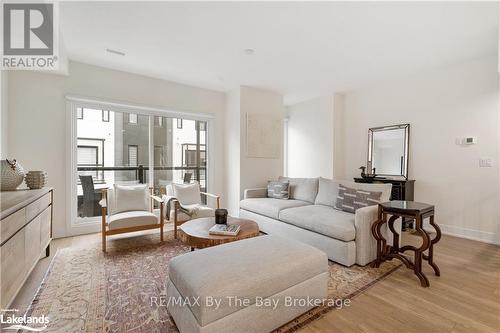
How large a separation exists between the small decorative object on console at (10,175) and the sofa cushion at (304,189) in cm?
355

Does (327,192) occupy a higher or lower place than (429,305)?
higher

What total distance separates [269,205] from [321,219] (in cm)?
103

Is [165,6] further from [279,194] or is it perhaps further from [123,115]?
[279,194]

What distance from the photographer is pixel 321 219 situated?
2.73 meters

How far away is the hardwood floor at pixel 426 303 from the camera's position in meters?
1.59

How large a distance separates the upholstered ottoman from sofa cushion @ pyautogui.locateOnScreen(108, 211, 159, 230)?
160 centimetres

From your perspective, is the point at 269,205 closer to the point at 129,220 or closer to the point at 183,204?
the point at 183,204

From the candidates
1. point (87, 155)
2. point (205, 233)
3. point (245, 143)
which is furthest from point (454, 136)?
point (87, 155)

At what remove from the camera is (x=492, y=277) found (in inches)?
88.7

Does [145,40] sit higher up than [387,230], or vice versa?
[145,40]

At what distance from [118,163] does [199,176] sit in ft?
5.01

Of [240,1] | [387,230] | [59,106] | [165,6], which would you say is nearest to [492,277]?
[387,230]

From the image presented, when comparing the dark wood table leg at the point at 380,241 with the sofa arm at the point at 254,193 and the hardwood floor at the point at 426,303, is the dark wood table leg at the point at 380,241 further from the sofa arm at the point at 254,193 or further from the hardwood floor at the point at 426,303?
the sofa arm at the point at 254,193

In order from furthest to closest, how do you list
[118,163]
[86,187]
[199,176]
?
[199,176] < [118,163] < [86,187]
